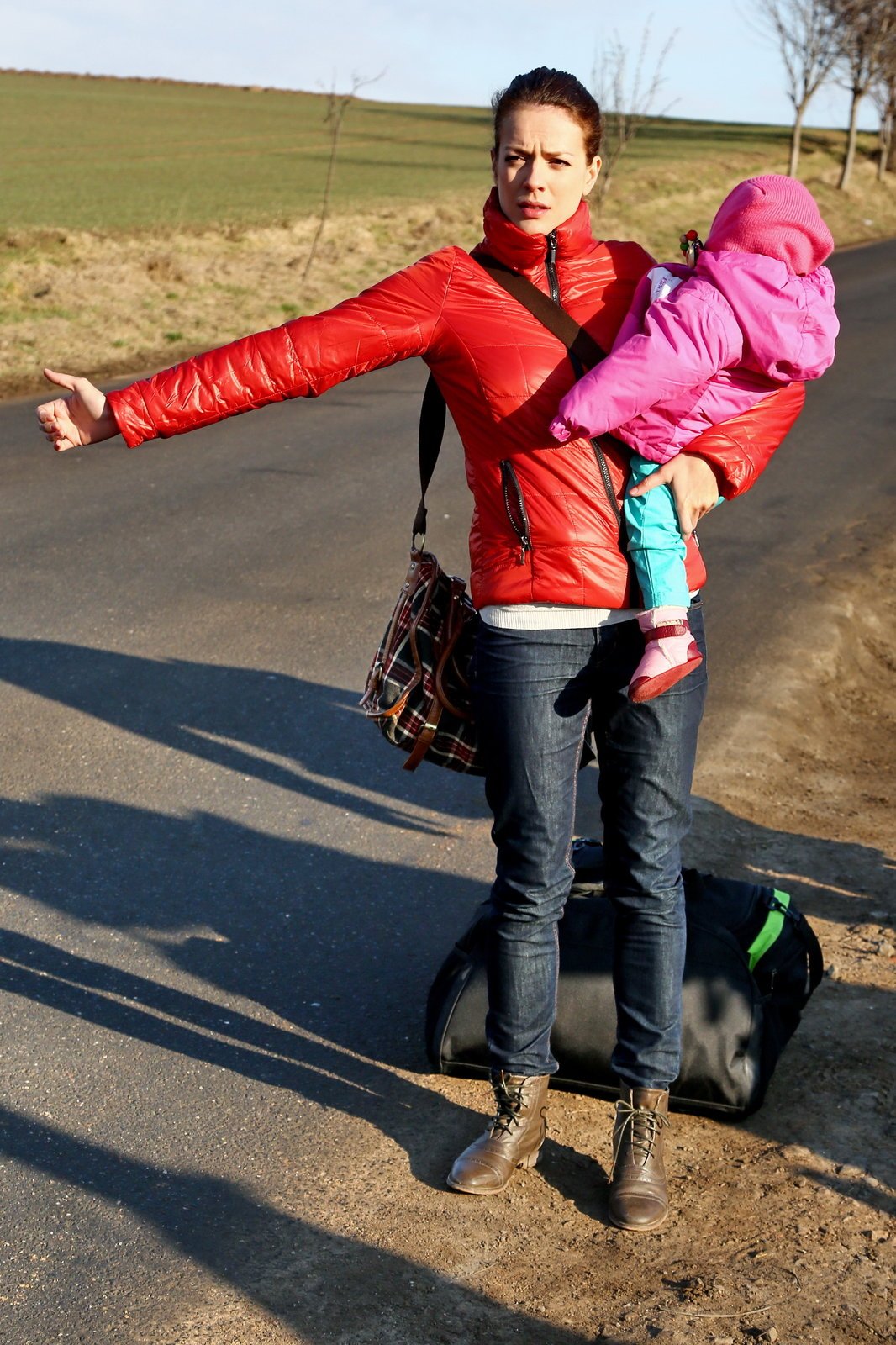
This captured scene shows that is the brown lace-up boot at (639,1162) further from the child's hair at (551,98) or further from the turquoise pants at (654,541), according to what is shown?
the child's hair at (551,98)

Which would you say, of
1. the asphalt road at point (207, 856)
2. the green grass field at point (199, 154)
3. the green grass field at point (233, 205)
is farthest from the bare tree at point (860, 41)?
→ the asphalt road at point (207, 856)

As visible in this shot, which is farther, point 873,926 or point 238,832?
point 238,832

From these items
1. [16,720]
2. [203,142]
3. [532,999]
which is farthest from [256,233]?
[203,142]

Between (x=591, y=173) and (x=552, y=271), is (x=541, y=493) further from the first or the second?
(x=591, y=173)

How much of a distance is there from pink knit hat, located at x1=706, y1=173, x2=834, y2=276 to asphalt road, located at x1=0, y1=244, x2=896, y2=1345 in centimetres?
208

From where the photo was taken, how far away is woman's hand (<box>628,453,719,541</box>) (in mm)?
2652

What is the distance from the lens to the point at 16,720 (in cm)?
555

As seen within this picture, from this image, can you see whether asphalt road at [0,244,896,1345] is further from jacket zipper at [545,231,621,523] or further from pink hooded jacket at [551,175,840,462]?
pink hooded jacket at [551,175,840,462]

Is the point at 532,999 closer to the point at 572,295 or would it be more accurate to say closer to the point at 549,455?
the point at 549,455

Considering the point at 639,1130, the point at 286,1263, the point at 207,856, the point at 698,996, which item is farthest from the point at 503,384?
the point at 207,856

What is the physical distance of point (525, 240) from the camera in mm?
2680

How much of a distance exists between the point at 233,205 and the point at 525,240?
2765cm

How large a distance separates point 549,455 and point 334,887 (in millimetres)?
2088

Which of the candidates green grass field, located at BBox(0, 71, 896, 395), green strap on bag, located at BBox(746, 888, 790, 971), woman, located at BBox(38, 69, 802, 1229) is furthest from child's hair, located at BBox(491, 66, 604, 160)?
green grass field, located at BBox(0, 71, 896, 395)
